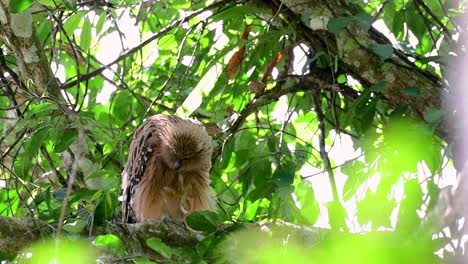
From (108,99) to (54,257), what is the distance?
110 inches

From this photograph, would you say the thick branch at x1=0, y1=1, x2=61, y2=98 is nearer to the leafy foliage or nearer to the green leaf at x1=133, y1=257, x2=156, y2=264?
the leafy foliage

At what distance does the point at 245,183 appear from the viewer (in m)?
4.23

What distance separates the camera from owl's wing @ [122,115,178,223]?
429 cm

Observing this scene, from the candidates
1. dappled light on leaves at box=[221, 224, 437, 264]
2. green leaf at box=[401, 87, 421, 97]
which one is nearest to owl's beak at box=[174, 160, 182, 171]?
green leaf at box=[401, 87, 421, 97]

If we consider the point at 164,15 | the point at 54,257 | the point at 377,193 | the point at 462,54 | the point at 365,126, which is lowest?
the point at 54,257

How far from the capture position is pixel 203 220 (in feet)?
8.70

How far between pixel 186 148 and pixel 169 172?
0.55 feet

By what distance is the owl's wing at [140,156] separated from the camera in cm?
429

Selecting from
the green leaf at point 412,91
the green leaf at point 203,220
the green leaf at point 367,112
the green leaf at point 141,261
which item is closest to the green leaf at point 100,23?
the green leaf at point 367,112

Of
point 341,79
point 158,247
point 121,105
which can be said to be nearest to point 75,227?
point 158,247

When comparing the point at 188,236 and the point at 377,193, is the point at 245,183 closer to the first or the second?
the point at 188,236

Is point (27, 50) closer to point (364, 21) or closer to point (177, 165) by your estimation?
point (177, 165)

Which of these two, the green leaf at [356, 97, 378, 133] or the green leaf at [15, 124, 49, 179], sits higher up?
the green leaf at [356, 97, 378, 133]

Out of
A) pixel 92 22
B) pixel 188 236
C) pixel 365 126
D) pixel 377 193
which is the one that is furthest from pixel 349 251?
pixel 92 22
